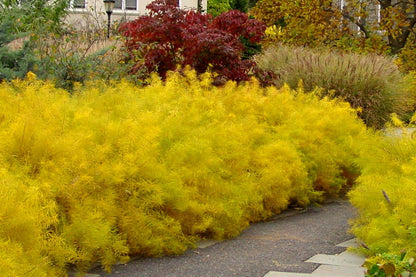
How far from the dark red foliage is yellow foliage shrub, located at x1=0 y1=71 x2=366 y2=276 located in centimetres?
185

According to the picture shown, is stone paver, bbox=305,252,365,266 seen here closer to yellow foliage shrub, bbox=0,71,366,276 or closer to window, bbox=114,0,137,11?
yellow foliage shrub, bbox=0,71,366,276

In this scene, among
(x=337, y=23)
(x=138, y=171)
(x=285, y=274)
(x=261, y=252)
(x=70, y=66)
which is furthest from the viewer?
(x=337, y=23)

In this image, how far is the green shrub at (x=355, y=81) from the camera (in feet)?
38.8

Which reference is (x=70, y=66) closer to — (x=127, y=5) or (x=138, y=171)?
(x=138, y=171)

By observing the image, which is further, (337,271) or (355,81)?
(355,81)

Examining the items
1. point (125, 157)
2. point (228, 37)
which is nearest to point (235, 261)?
point (125, 157)

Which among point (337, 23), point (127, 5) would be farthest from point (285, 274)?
point (127, 5)

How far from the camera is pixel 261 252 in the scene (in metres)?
5.40

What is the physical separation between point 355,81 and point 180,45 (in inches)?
137

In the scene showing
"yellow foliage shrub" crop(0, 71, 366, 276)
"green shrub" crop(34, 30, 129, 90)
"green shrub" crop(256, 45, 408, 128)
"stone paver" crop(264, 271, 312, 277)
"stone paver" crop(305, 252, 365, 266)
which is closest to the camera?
"yellow foliage shrub" crop(0, 71, 366, 276)

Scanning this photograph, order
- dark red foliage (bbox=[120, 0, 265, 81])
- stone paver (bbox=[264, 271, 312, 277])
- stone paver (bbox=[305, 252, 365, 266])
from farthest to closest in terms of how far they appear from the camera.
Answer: dark red foliage (bbox=[120, 0, 265, 81])
stone paver (bbox=[305, 252, 365, 266])
stone paver (bbox=[264, 271, 312, 277])

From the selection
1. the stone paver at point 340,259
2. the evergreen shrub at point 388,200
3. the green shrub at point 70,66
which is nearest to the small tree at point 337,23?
the green shrub at point 70,66

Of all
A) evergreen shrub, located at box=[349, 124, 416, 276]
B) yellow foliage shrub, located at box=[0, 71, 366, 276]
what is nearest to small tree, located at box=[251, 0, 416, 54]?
yellow foliage shrub, located at box=[0, 71, 366, 276]

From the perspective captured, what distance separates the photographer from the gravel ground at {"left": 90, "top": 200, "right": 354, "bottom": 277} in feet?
16.0
